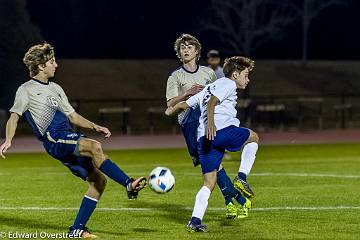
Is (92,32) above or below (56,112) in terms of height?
below

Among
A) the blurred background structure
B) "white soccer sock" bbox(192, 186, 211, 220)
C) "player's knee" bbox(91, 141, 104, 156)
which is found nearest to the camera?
"player's knee" bbox(91, 141, 104, 156)

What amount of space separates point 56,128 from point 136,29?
4994 centimetres

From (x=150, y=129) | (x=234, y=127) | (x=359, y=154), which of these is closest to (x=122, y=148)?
(x=359, y=154)

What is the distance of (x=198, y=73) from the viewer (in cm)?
1284

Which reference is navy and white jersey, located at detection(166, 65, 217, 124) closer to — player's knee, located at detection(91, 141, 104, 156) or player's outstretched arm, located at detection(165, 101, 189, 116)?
player's outstretched arm, located at detection(165, 101, 189, 116)

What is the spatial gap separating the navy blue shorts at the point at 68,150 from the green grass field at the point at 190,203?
2.63 feet

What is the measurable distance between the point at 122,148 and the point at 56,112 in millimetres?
17574

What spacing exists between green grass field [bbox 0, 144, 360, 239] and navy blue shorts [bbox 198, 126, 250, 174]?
0.74m

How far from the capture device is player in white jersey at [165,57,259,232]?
11.2 meters

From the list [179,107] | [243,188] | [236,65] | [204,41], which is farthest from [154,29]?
[243,188]

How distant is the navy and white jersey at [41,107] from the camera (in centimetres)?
1066

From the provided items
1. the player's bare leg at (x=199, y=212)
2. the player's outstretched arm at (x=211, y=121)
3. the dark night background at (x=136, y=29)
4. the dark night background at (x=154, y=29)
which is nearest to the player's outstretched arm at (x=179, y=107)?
the player's outstretched arm at (x=211, y=121)

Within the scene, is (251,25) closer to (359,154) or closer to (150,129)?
(150,129)

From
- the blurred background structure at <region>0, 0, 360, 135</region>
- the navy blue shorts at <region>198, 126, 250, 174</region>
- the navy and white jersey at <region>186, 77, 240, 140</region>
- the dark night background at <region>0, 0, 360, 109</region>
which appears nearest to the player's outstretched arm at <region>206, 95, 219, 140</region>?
the navy and white jersey at <region>186, 77, 240, 140</region>
